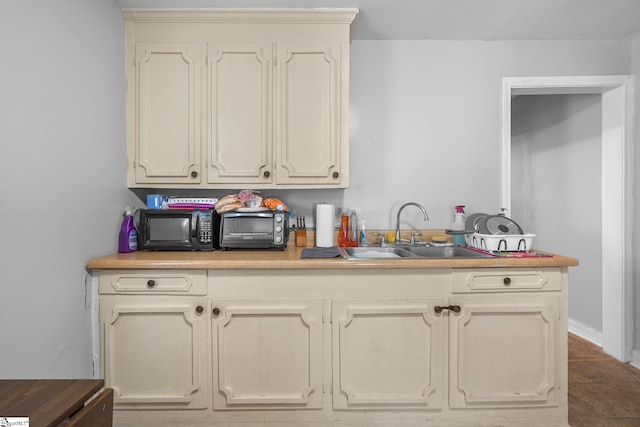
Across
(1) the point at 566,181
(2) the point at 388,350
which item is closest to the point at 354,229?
(2) the point at 388,350

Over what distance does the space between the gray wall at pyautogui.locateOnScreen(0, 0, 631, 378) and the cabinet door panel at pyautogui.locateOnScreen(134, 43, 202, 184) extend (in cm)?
12

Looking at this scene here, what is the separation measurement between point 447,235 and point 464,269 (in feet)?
2.15

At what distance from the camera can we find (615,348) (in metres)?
2.51

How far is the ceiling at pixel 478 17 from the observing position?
1.92 meters

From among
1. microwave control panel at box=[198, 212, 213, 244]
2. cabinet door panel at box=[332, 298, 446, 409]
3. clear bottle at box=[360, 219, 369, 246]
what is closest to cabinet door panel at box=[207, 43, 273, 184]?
microwave control panel at box=[198, 212, 213, 244]

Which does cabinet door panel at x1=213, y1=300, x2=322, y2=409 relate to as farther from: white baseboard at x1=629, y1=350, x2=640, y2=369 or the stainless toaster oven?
white baseboard at x1=629, y1=350, x2=640, y2=369

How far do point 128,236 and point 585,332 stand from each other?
3700 mm

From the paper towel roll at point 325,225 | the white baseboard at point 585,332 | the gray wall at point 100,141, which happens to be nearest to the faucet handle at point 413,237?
the gray wall at point 100,141

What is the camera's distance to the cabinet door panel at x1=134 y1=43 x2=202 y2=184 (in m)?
1.98

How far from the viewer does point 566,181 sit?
317 centimetres

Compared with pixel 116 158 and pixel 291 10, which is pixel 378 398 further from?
pixel 291 10

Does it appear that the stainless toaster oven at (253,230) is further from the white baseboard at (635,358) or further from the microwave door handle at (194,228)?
the white baseboard at (635,358)

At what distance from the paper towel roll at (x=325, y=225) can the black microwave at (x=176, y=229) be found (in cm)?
64

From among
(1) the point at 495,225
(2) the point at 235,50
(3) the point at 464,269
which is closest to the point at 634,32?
(1) the point at 495,225
